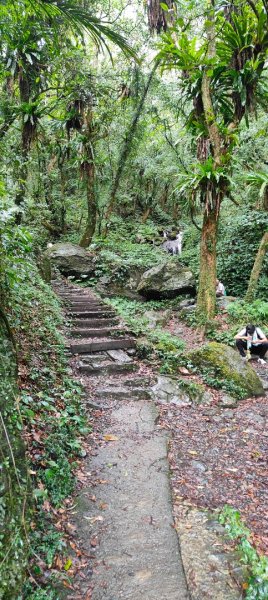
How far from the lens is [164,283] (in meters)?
9.55

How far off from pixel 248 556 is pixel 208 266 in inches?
215

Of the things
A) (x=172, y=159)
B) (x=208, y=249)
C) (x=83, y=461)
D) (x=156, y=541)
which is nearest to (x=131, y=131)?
(x=172, y=159)

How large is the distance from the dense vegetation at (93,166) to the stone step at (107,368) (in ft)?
1.71

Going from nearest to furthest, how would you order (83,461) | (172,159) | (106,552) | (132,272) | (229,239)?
(106,552) → (83,461) → (132,272) → (229,239) → (172,159)

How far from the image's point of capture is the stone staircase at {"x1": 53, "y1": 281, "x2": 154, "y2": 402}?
4.65 m

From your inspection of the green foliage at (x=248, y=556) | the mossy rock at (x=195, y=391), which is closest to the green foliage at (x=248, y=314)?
the mossy rock at (x=195, y=391)

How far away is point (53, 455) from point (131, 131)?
10644mm

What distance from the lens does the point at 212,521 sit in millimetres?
2564

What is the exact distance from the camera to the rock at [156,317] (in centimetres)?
784

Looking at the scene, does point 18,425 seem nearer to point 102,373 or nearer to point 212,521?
point 212,521

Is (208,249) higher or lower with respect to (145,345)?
higher

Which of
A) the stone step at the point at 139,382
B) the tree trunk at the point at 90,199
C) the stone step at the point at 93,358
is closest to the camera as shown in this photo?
the stone step at the point at 139,382

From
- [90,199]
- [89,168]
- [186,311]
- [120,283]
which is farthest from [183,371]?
[89,168]

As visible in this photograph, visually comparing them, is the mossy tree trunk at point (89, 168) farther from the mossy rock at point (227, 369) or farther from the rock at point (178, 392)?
the rock at point (178, 392)
